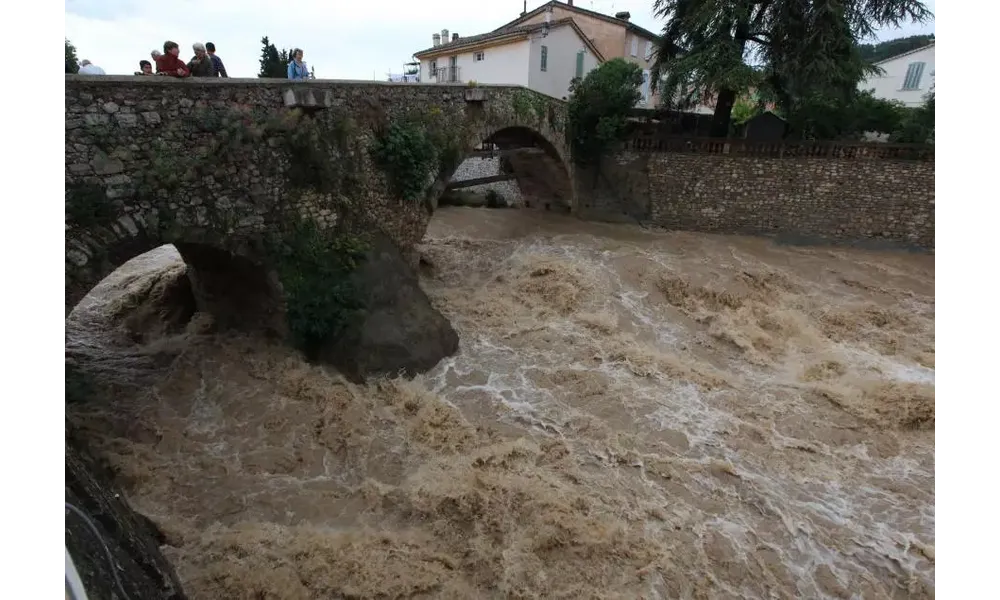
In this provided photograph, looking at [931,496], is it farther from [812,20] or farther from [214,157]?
[812,20]

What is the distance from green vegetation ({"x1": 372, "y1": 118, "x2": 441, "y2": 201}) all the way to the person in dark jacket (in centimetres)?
304

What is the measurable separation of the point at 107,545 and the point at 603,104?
1715 cm

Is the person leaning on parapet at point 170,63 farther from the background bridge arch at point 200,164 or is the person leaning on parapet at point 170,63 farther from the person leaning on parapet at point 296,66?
the person leaning on parapet at point 296,66

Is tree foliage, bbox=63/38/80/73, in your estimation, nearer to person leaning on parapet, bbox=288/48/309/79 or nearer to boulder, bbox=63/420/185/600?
person leaning on parapet, bbox=288/48/309/79

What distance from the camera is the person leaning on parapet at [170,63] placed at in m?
7.37

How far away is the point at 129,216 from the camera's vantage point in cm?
700

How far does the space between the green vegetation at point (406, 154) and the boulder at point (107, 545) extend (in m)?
7.37

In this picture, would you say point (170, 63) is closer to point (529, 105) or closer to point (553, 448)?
point (553, 448)

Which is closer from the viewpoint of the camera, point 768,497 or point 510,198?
point 768,497

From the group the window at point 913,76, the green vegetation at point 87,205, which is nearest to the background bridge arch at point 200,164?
the green vegetation at point 87,205

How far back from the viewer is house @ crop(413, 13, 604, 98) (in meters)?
20.4

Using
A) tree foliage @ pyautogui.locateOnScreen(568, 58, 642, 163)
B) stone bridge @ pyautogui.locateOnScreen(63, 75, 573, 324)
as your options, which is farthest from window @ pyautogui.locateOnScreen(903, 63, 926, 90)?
stone bridge @ pyautogui.locateOnScreen(63, 75, 573, 324)
